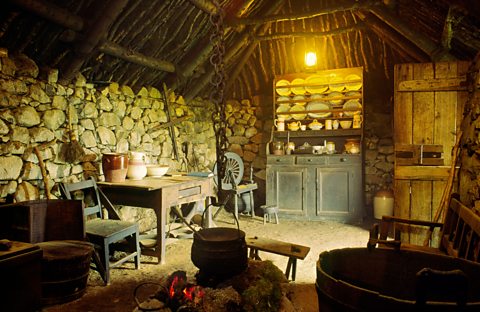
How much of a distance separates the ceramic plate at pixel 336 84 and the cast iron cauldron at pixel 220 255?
4.98 meters

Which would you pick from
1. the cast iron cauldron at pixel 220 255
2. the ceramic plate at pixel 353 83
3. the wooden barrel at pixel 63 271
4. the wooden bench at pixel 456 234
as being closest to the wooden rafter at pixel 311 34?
the ceramic plate at pixel 353 83

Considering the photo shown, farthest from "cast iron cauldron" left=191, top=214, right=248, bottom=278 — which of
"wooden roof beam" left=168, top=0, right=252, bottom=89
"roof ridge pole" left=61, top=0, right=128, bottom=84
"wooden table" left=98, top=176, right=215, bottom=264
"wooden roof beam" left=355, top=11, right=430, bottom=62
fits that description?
"wooden roof beam" left=355, top=11, right=430, bottom=62

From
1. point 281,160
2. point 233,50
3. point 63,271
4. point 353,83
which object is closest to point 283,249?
point 63,271

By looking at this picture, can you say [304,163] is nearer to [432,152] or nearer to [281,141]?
[281,141]

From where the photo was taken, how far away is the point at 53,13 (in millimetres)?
3416

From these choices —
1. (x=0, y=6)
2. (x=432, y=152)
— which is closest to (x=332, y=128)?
(x=432, y=152)

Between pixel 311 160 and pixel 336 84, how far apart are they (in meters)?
1.62

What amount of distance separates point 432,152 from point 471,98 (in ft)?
2.69

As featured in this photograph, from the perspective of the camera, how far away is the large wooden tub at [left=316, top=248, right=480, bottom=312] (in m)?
1.33

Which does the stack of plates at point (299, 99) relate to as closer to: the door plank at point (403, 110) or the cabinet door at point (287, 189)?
the cabinet door at point (287, 189)

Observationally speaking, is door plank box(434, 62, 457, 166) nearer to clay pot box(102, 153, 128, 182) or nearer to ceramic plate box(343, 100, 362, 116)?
ceramic plate box(343, 100, 362, 116)

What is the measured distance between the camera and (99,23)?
376cm

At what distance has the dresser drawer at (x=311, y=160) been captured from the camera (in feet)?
21.1

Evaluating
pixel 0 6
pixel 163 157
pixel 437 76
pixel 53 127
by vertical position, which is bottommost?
pixel 163 157
